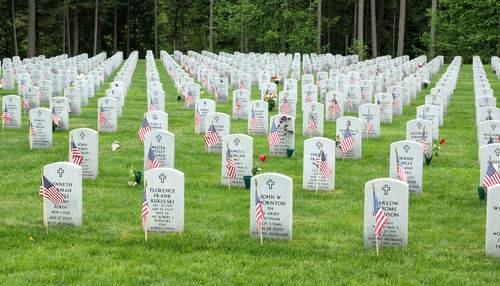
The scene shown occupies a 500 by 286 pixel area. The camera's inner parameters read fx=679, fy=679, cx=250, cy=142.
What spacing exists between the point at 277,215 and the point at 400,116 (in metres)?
13.9

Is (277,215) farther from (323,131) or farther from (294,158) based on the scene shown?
(323,131)

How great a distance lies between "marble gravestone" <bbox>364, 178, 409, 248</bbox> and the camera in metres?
8.78

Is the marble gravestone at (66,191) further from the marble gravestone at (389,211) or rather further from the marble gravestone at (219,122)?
the marble gravestone at (219,122)

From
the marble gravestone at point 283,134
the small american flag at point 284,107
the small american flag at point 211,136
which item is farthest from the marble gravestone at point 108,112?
the marble gravestone at point 283,134

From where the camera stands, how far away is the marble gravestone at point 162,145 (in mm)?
12828

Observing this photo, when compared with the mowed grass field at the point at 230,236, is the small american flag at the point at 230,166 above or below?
above

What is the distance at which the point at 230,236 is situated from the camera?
9453 mm

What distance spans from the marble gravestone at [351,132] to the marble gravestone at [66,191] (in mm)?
6502

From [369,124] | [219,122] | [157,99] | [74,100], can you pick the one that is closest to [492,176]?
[219,122]

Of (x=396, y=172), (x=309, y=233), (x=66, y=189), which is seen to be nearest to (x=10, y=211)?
(x=66, y=189)

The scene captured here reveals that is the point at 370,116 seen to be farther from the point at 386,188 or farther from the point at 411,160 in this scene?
the point at 386,188

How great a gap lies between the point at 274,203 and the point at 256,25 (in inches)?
2144

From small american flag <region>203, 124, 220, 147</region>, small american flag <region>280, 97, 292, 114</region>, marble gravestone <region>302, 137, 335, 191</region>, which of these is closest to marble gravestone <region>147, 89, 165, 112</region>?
small american flag <region>280, 97, 292, 114</region>

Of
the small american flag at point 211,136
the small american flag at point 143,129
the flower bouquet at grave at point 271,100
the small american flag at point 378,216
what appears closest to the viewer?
the small american flag at point 378,216
